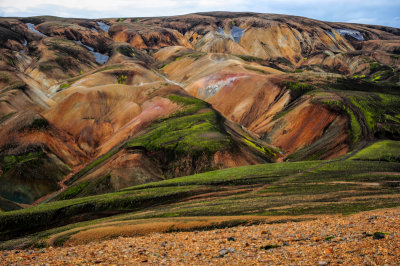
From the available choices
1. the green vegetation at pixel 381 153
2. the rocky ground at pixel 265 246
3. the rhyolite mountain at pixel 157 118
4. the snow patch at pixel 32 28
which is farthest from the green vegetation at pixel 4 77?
the rocky ground at pixel 265 246

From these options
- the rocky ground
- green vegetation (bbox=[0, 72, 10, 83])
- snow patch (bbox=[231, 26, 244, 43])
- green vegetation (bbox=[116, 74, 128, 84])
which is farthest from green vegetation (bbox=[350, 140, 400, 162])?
snow patch (bbox=[231, 26, 244, 43])

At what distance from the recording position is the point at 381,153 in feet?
139

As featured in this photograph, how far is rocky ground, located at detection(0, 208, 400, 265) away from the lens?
12281mm

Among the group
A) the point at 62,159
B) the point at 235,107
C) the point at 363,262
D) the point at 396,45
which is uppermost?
the point at 396,45

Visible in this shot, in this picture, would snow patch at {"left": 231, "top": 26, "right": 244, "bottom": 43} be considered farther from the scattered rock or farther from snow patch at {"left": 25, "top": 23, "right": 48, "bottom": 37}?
the scattered rock

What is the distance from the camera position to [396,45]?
165000 mm

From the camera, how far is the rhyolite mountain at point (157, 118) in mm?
49750

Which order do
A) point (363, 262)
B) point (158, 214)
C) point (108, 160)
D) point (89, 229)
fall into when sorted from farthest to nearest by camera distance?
1. point (108, 160)
2. point (158, 214)
3. point (89, 229)
4. point (363, 262)

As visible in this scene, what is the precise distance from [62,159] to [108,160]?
448 inches

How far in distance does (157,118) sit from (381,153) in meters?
36.3

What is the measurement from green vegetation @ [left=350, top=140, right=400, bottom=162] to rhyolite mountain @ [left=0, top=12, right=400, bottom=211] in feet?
10.7

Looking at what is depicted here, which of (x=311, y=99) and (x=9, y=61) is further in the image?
(x=9, y=61)

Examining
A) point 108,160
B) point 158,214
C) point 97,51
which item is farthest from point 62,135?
point 97,51

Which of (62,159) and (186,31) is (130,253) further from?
(186,31)
